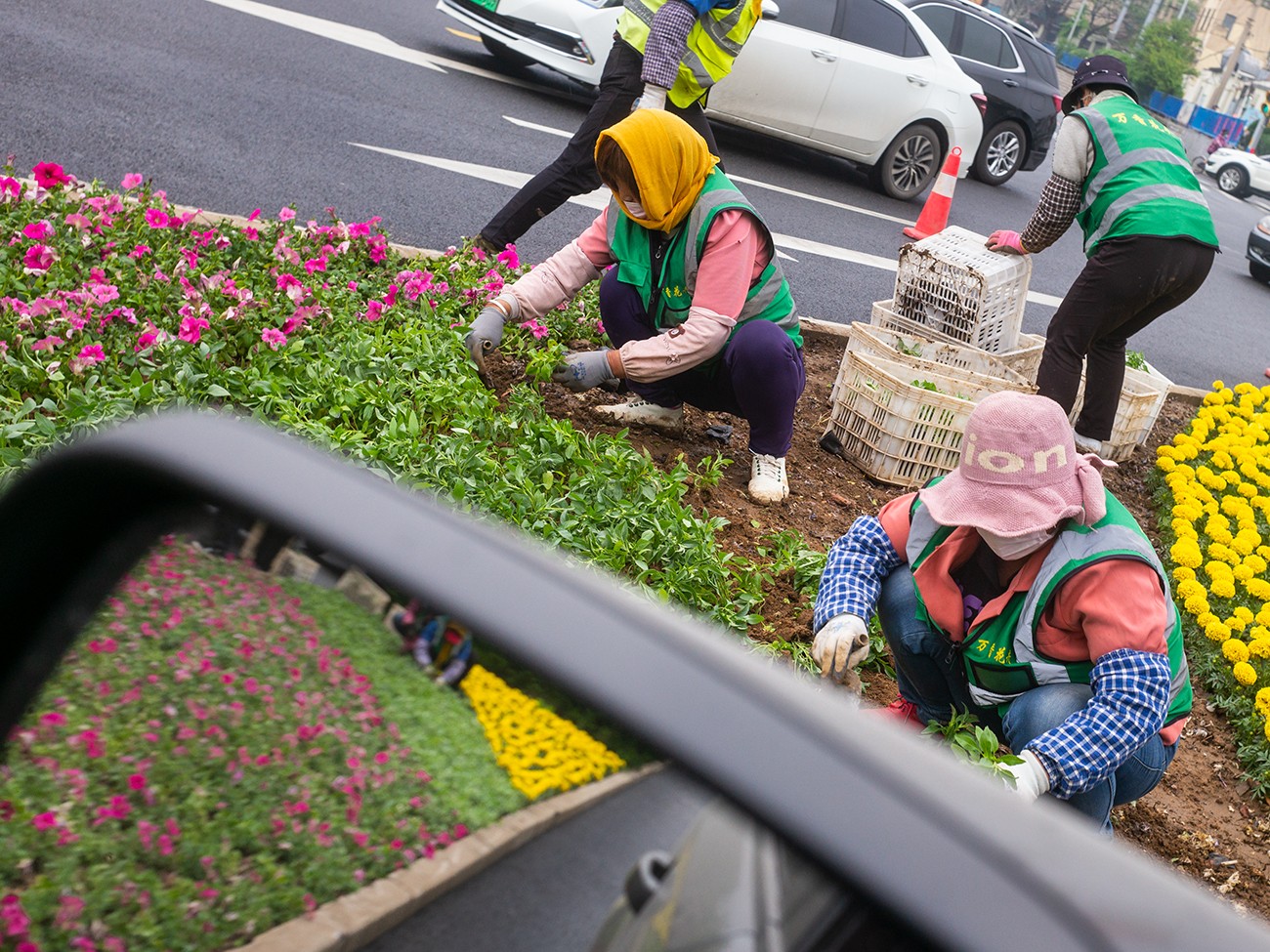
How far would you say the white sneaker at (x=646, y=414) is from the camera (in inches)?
166

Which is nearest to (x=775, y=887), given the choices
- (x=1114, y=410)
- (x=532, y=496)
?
(x=532, y=496)

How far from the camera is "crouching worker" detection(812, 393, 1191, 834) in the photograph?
89.2 inches

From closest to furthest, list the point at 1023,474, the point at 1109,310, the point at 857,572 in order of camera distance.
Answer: the point at 1023,474 < the point at 857,572 < the point at 1109,310

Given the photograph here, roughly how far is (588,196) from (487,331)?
3.80 metres

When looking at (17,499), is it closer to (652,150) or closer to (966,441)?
(966,441)

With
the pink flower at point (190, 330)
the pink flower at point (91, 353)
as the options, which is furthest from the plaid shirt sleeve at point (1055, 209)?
the pink flower at point (91, 353)

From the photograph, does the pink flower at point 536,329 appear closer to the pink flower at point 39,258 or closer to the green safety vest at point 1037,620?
the pink flower at point 39,258

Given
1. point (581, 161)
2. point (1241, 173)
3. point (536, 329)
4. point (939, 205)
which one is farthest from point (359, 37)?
point (1241, 173)

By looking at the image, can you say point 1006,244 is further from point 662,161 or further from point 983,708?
point 983,708

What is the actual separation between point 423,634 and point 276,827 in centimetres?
16

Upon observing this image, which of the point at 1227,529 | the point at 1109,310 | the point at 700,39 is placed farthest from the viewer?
the point at 700,39

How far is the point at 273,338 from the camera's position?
3529 millimetres

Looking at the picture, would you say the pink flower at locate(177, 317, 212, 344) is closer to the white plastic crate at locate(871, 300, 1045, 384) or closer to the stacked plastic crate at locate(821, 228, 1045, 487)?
the stacked plastic crate at locate(821, 228, 1045, 487)

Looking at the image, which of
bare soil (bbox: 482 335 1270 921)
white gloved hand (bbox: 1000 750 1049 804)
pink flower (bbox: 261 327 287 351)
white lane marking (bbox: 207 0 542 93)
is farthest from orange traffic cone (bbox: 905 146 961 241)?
white gloved hand (bbox: 1000 750 1049 804)
